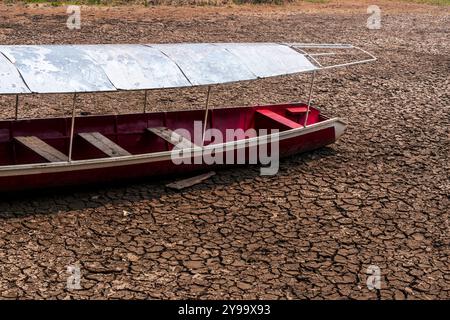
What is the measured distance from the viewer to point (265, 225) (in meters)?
9.77

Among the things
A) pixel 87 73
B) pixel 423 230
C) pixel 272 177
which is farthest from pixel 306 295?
pixel 87 73

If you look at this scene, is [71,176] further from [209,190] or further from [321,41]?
[321,41]

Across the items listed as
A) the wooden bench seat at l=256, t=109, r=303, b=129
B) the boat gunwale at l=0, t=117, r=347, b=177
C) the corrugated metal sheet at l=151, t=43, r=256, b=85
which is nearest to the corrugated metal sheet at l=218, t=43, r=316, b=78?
the corrugated metal sheet at l=151, t=43, r=256, b=85

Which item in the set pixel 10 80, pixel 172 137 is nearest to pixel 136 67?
pixel 172 137

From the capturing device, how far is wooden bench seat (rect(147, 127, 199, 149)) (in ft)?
37.5

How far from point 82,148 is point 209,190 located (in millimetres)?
2504

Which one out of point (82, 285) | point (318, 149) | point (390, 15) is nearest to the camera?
point (82, 285)

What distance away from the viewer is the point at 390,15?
30.0m

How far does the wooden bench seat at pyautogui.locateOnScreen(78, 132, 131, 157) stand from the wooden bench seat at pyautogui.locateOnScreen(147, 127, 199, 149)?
839 mm

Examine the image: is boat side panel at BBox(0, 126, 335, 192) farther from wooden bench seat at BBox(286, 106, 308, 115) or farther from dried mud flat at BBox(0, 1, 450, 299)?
wooden bench seat at BBox(286, 106, 308, 115)

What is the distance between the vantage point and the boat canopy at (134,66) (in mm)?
9492

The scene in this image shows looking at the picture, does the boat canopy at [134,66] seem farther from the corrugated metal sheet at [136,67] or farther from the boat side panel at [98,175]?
the boat side panel at [98,175]

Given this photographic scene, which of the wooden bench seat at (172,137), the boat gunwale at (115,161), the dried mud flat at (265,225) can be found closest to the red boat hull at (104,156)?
the boat gunwale at (115,161)

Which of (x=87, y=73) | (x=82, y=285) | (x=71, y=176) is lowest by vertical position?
(x=82, y=285)
